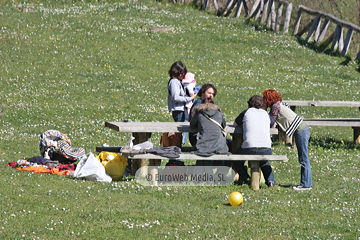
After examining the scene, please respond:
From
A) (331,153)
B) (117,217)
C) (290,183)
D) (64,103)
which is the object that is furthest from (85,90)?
(117,217)

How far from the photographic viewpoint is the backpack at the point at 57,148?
408 inches

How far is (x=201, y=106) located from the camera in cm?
930

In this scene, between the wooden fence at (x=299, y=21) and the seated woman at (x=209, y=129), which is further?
the wooden fence at (x=299, y=21)

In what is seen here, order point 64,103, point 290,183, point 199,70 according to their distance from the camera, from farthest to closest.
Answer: point 199,70 → point 64,103 → point 290,183

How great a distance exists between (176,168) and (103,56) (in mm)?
13224

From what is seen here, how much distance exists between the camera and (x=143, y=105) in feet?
56.1

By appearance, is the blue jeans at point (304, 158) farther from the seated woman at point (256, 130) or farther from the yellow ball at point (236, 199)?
the yellow ball at point (236, 199)

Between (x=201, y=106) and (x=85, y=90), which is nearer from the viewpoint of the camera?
(x=201, y=106)

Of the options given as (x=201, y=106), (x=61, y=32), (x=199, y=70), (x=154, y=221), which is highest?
(x=61, y=32)

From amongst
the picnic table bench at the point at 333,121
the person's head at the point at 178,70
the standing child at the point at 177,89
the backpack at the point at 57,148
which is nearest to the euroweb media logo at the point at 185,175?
the standing child at the point at 177,89

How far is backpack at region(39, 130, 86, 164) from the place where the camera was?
10352mm

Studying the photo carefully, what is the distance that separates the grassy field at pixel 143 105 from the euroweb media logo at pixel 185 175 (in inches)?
12.3

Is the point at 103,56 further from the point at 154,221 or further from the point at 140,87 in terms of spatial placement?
the point at 154,221

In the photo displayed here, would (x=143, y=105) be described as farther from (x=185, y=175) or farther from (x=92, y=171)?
(x=92, y=171)
